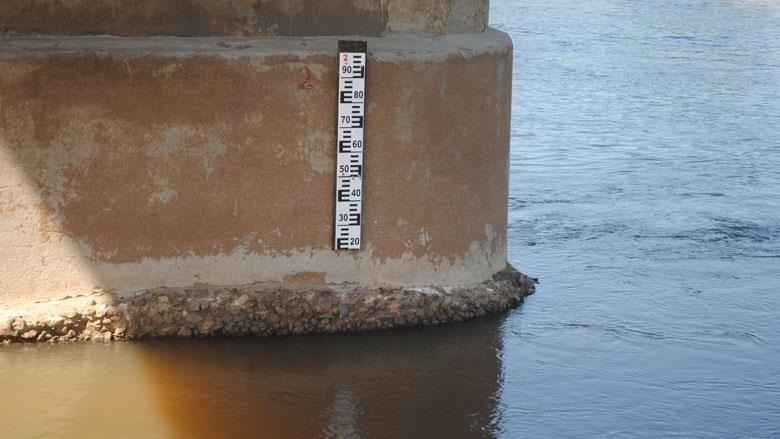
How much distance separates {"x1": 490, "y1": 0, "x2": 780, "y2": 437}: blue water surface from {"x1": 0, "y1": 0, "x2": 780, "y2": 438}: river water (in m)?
0.02

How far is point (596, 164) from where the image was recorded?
11312mm

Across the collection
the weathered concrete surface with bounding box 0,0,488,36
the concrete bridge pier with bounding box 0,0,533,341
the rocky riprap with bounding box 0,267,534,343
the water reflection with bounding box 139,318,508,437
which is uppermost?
the weathered concrete surface with bounding box 0,0,488,36

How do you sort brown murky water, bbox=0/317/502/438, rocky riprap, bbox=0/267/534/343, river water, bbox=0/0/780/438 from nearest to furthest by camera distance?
brown murky water, bbox=0/317/502/438
river water, bbox=0/0/780/438
rocky riprap, bbox=0/267/534/343

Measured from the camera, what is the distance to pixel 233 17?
22.5 feet

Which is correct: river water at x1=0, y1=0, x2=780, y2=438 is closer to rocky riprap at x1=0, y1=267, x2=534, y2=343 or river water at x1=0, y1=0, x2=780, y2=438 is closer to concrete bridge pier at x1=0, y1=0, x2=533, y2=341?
rocky riprap at x1=0, y1=267, x2=534, y2=343

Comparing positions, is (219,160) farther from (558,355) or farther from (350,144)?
(558,355)

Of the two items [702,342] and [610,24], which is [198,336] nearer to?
[702,342]

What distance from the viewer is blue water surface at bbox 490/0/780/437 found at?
6609 millimetres

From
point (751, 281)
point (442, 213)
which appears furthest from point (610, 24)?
point (442, 213)

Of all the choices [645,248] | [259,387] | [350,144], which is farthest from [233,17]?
[645,248]

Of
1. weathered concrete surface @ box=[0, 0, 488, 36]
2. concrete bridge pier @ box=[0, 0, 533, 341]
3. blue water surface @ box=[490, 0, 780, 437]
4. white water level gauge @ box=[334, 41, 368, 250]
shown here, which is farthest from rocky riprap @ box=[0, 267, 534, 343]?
weathered concrete surface @ box=[0, 0, 488, 36]

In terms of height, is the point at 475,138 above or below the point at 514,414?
above

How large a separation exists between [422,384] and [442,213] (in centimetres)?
97

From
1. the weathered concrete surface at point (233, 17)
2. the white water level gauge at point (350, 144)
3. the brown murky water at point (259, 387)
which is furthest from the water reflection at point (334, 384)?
the weathered concrete surface at point (233, 17)
